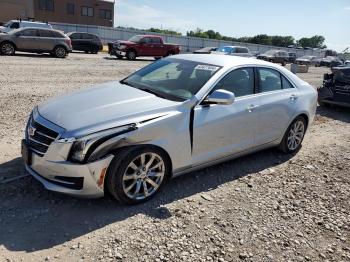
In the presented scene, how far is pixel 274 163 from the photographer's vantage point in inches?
219

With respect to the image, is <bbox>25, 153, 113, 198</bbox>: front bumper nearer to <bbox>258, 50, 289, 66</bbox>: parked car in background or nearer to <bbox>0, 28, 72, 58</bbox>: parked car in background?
<bbox>0, 28, 72, 58</bbox>: parked car in background

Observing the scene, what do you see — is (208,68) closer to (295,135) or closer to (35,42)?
(295,135)

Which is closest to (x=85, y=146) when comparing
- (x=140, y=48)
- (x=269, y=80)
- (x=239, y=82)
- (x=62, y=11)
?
(x=239, y=82)

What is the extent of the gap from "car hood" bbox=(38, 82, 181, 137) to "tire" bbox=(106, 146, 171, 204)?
0.34m

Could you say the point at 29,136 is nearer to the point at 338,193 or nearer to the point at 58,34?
the point at 338,193

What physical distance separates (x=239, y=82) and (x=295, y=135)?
1.71 m

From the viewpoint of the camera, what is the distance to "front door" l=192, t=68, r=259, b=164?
4.28m

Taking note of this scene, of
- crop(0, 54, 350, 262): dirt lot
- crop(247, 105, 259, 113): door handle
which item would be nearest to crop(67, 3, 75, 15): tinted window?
crop(0, 54, 350, 262): dirt lot

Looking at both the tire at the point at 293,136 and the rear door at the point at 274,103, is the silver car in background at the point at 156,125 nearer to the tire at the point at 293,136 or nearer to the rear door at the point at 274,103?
the rear door at the point at 274,103

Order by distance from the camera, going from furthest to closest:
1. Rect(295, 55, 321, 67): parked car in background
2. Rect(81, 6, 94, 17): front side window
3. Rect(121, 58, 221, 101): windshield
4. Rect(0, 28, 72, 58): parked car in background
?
Rect(81, 6, 94, 17): front side window < Rect(295, 55, 321, 67): parked car in background < Rect(0, 28, 72, 58): parked car in background < Rect(121, 58, 221, 101): windshield

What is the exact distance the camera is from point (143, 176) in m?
3.91

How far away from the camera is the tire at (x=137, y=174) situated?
11.9 feet

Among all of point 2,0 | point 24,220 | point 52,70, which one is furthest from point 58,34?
point 2,0

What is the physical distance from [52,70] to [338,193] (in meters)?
11.8
